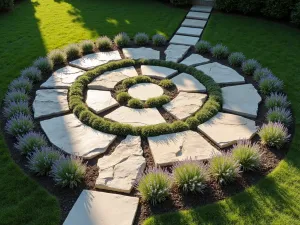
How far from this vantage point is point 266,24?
25.0 feet

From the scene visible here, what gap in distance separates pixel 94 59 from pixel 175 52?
4.97 ft

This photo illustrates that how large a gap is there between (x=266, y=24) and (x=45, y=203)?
6.65 m

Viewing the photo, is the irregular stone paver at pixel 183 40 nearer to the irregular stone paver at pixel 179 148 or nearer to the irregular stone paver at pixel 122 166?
the irregular stone paver at pixel 179 148

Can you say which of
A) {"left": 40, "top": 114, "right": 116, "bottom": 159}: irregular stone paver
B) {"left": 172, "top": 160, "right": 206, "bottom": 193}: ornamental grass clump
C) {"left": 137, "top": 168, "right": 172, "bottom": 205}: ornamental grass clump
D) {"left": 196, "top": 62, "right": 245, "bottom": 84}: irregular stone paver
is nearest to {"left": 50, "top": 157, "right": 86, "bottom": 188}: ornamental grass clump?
{"left": 40, "top": 114, "right": 116, "bottom": 159}: irregular stone paver

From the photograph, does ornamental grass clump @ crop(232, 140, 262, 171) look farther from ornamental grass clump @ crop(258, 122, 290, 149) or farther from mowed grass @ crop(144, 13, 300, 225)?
ornamental grass clump @ crop(258, 122, 290, 149)

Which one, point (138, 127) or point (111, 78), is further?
point (111, 78)

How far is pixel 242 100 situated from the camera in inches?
179

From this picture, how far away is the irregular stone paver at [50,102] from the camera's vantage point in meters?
4.27

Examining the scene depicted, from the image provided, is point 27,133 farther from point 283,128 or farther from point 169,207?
point 283,128

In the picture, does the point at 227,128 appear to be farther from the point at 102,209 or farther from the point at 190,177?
the point at 102,209

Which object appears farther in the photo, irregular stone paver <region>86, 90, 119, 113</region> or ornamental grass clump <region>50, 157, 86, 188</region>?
irregular stone paver <region>86, 90, 119, 113</region>

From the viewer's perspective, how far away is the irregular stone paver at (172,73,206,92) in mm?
4785

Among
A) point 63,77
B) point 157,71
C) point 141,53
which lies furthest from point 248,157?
point 141,53

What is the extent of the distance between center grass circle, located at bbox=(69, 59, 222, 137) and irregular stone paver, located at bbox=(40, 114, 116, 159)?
102 mm
